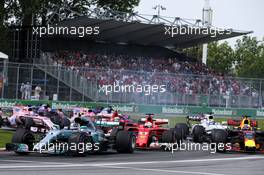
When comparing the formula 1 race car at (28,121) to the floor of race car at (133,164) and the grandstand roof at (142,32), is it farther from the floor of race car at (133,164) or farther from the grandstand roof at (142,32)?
the grandstand roof at (142,32)

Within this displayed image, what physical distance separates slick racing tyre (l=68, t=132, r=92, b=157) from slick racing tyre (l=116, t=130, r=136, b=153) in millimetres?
2140

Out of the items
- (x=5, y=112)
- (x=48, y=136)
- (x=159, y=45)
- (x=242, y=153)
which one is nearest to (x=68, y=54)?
(x=159, y=45)

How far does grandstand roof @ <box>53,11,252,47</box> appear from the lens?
4491 cm

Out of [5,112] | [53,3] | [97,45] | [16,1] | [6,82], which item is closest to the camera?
[5,112]

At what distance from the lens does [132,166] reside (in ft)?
50.6

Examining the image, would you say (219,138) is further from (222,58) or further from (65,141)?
(222,58)

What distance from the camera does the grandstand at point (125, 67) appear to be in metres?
36.9

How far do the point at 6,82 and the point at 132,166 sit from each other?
69.9 ft

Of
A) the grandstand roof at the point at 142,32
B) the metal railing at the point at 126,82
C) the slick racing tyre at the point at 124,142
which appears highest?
the grandstand roof at the point at 142,32

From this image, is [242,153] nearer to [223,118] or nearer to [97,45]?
[223,118]

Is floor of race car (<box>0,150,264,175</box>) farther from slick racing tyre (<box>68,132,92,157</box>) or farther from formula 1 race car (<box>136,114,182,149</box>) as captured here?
formula 1 race car (<box>136,114,182,149</box>)

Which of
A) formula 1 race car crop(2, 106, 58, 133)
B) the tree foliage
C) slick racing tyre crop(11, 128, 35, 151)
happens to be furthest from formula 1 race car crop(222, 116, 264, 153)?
the tree foliage

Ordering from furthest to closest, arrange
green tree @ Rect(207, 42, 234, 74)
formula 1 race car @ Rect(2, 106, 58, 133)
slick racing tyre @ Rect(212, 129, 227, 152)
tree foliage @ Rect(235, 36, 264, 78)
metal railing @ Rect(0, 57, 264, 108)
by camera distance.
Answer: green tree @ Rect(207, 42, 234, 74) < tree foliage @ Rect(235, 36, 264, 78) < metal railing @ Rect(0, 57, 264, 108) < formula 1 race car @ Rect(2, 106, 58, 133) < slick racing tyre @ Rect(212, 129, 227, 152)

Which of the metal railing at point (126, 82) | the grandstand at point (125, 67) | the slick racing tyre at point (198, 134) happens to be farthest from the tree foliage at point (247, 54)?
the slick racing tyre at point (198, 134)
